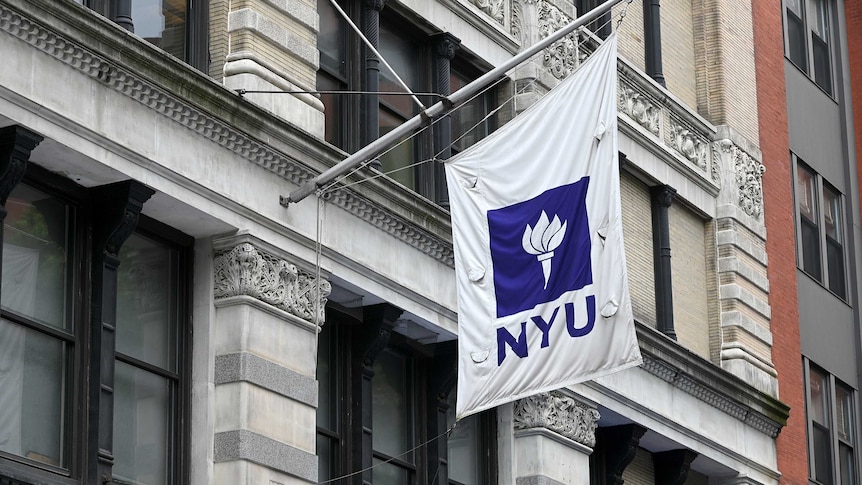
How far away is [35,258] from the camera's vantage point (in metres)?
18.5

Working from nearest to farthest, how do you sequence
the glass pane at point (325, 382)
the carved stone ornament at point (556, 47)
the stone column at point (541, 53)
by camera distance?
the glass pane at point (325, 382), the stone column at point (541, 53), the carved stone ornament at point (556, 47)

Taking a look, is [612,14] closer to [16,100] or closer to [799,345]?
[799,345]

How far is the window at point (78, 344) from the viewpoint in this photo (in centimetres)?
1797

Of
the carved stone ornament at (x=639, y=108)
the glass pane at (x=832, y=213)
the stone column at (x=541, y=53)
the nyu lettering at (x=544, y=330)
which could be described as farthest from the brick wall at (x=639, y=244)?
the nyu lettering at (x=544, y=330)

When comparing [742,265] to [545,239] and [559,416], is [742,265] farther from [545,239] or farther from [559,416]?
[545,239]

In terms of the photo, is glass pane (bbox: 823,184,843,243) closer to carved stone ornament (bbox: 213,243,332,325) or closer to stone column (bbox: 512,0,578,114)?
stone column (bbox: 512,0,578,114)

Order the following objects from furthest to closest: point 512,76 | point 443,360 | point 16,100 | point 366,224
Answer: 1. point 512,76
2. point 443,360
3. point 366,224
4. point 16,100

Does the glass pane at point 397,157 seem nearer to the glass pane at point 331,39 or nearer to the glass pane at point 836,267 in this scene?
the glass pane at point 331,39

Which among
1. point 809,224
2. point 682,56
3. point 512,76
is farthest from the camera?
point 809,224

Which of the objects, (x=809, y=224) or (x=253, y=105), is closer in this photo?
(x=253, y=105)

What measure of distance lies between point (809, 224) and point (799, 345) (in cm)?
322

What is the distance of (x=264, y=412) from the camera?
20.0 meters

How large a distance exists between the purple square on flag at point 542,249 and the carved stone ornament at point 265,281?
2435 millimetres

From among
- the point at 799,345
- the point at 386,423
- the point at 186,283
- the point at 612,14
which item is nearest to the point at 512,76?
the point at 612,14
